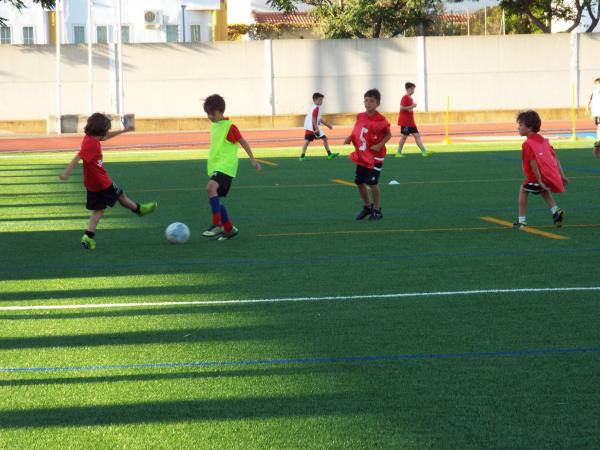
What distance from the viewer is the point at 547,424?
16.8 feet

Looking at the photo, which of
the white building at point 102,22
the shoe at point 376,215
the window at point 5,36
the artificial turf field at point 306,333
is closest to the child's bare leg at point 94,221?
the artificial turf field at point 306,333

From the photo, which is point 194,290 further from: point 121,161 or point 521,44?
point 521,44

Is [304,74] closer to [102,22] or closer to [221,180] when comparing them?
[102,22]

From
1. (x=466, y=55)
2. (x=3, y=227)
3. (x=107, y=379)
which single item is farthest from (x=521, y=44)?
(x=107, y=379)

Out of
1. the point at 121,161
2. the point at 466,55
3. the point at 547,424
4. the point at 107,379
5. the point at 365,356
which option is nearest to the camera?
the point at 547,424

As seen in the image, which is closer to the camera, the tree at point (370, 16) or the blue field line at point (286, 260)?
the blue field line at point (286, 260)

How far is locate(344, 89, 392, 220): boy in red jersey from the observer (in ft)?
45.0

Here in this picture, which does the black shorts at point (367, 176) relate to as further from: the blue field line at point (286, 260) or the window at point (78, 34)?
the window at point (78, 34)

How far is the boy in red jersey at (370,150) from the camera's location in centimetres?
1371

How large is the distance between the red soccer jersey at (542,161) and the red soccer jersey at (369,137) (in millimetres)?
2155

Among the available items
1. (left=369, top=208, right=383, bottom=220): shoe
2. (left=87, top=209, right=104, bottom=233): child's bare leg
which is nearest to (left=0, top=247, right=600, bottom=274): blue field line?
(left=87, top=209, right=104, bottom=233): child's bare leg

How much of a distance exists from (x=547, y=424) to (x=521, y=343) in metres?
1.62

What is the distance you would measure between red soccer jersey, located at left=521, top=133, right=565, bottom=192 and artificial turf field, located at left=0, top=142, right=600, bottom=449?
552 mm

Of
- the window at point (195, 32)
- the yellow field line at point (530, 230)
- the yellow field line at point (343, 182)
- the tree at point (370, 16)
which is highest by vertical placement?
the window at point (195, 32)
